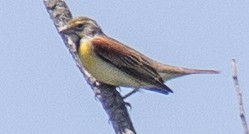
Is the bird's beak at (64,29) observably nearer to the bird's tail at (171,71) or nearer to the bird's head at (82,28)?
the bird's head at (82,28)

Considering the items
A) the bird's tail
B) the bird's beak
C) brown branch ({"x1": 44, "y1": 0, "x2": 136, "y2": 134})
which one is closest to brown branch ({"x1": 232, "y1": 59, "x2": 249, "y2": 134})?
brown branch ({"x1": 44, "y1": 0, "x2": 136, "y2": 134})

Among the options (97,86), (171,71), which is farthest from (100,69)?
(171,71)

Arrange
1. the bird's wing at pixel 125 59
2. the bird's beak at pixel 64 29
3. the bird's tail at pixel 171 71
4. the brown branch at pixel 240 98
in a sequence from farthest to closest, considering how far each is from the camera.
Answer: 1. the bird's tail at pixel 171 71
2. the bird's wing at pixel 125 59
3. the bird's beak at pixel 64 29
4. the brown branch at pixel 240 98

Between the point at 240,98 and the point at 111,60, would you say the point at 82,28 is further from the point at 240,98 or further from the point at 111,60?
the point at 240,98

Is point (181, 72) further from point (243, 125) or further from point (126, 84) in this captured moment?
point (243, 125)

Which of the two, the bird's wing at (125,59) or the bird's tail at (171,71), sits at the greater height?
the bird's wing at (125,59)

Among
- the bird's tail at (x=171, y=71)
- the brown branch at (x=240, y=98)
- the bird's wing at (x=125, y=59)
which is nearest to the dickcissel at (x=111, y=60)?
the bird's wing at (x=125, y=59)
